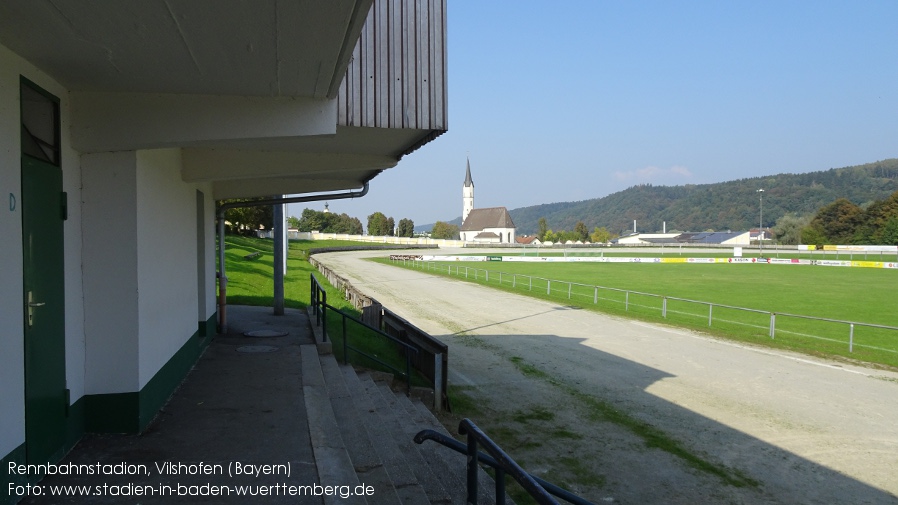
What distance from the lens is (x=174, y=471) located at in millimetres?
4711

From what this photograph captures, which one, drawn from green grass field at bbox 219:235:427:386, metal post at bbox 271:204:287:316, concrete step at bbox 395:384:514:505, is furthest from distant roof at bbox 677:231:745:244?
concrete step at bbox 395:384:514:505

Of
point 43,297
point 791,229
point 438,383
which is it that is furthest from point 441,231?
point 43,297

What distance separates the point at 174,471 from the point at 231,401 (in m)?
2.06

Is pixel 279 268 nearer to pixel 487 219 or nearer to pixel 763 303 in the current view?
pixel 763 303

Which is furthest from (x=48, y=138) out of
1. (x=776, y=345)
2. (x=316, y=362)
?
(x=776, y=345)

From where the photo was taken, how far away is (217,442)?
542 cm

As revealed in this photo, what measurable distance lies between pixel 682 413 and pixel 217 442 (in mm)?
7003

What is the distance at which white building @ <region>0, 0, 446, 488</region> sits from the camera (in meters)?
Answer: 3.71

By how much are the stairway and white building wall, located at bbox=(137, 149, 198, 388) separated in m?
1.58

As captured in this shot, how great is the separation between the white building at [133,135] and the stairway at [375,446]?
1627mm

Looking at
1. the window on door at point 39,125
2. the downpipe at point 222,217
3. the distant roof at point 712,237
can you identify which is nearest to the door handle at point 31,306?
the window on door at point 39,125

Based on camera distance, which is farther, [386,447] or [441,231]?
[441,231]

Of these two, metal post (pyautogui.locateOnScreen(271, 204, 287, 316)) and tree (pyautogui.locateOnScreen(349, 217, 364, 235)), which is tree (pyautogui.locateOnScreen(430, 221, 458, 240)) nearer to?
tree (pyautogui.locateOnScreen(349, 217, 364, 235))

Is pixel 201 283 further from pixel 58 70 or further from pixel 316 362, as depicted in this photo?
pixel 58 70
